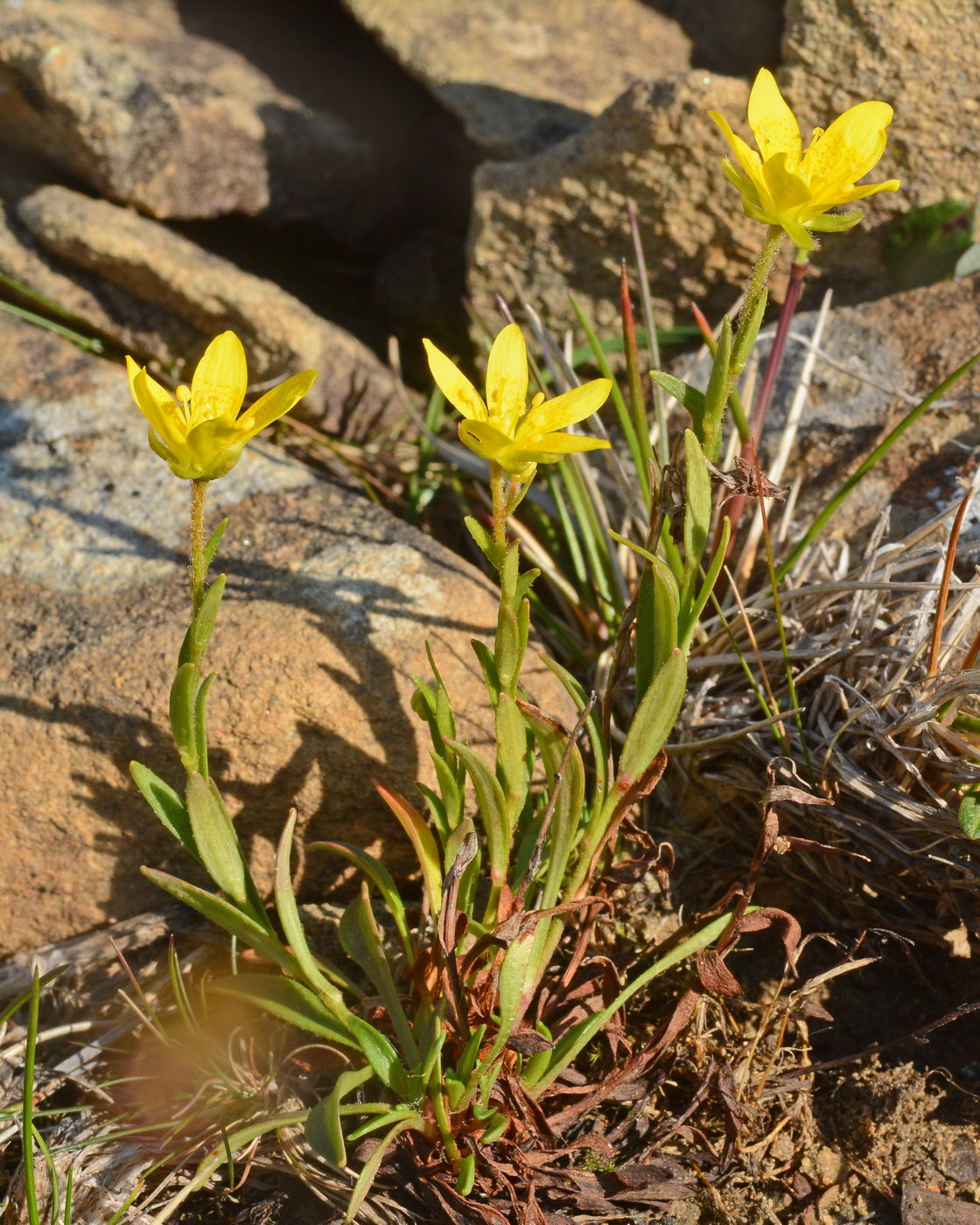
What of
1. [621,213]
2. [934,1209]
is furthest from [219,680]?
[621,213]

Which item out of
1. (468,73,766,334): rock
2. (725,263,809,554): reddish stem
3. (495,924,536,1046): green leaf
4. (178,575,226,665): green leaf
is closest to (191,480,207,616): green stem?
(178,575,226,665): green leaf

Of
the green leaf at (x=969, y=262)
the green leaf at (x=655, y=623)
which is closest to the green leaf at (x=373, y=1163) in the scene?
the green leaf at (x=655, y=623)

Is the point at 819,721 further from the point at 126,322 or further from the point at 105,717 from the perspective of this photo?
the point at 126,322

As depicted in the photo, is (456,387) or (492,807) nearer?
(456,387)

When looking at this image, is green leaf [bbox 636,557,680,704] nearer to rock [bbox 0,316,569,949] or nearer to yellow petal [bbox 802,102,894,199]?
rock [bbox 0,316,569,949]

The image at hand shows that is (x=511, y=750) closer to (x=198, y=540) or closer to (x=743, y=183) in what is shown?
(x=198, y=540)
